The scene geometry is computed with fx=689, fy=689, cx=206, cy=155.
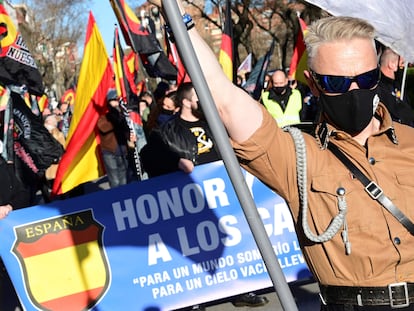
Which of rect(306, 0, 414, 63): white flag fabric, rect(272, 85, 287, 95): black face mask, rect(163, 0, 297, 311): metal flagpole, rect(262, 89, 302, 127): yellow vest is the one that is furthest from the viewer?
rect(272, 85, 287, 95): black face mask

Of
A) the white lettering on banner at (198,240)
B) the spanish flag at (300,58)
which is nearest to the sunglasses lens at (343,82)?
the white lettering on banner at (198,240)

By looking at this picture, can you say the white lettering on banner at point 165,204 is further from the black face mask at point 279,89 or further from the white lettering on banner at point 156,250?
the black face mask at point 279,89

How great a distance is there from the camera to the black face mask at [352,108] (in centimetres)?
223

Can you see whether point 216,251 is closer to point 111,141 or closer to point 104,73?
point 104,73

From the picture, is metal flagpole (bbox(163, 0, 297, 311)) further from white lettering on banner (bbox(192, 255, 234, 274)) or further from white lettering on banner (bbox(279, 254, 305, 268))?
white lettering on banner (bbox(279, 254, 305, 268))

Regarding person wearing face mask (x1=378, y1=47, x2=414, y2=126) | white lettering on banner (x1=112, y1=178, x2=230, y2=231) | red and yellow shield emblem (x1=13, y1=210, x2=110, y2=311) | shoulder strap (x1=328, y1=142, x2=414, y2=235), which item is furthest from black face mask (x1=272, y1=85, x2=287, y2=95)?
shoulder strap (x1=328, y1=142, x2=414, y2=235)

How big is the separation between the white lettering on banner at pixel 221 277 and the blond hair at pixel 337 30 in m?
3.19

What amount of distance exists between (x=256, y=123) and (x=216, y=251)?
3159 mm

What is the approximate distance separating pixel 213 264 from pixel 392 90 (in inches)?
88.0

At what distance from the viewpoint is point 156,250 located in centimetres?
522

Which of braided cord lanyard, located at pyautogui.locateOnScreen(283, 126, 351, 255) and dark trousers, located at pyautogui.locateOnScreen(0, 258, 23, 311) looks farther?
dark trousers, located at pyautogui.locateOnScreen(0, 258, 23, 311)

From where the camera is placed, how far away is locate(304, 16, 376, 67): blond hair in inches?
90.0

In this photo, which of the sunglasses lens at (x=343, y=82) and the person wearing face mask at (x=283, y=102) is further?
the person wearing face mask at (x=283, y=102)

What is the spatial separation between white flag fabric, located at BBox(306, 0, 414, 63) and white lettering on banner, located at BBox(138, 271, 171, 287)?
126 inches
